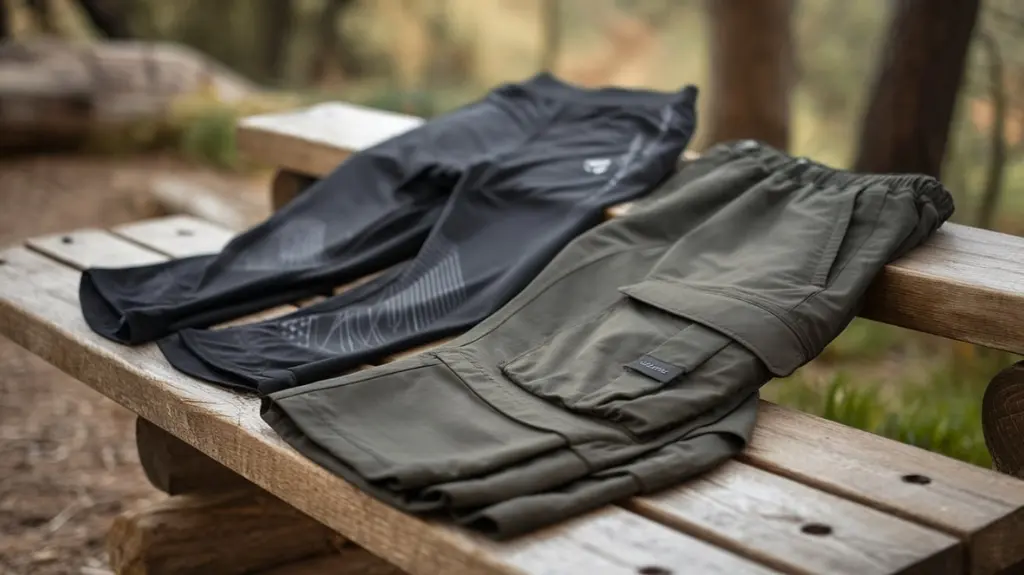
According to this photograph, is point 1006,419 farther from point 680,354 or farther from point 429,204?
point 429,204

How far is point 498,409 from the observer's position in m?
1.66

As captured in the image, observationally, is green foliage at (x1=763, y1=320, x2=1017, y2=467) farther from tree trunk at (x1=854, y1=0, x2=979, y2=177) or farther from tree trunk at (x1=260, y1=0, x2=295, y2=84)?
tree trunk at (x1=260, y1=0, x2=295, y2=84)

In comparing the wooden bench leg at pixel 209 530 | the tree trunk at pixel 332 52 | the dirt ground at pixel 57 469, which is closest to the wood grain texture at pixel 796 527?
the wooden bench leg at pixel 209 530

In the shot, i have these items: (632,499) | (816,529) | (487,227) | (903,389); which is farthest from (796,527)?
(903,389)

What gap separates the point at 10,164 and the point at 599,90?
14.1ft

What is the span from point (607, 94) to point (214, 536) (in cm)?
131

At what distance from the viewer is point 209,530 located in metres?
2.41

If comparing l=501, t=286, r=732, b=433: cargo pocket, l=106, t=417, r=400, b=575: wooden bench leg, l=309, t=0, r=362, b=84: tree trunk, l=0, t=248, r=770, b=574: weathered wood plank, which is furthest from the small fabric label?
l=309, t=0, r=362, b=84: tree trunk

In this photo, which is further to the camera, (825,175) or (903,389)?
(903,389)

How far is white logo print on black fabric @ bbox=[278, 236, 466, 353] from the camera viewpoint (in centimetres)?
208

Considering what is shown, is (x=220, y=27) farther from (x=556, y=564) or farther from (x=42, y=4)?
(x=556, y=564)

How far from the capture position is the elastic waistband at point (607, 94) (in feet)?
8.57

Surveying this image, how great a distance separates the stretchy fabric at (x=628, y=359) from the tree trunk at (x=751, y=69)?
216 centimetres

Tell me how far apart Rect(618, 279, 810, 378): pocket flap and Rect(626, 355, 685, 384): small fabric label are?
2 cm
